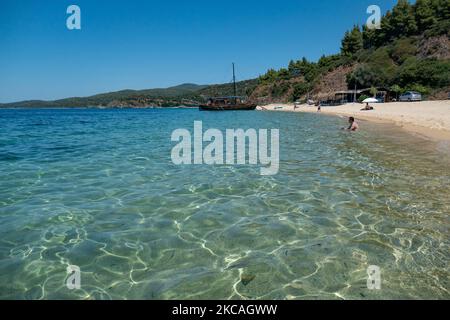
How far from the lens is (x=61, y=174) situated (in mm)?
10773

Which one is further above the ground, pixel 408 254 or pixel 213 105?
pixel 213 105

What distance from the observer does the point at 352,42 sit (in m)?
105

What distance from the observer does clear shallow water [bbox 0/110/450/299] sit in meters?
4.20

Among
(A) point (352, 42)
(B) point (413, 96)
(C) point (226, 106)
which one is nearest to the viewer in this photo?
(B) point (413, 96)

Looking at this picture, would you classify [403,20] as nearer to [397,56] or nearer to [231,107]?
[397,56]

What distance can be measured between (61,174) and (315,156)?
9.79 meters

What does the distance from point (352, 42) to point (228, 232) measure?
11486 cm

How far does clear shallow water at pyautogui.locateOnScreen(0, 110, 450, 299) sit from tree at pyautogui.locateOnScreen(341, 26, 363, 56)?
106711 millimetres

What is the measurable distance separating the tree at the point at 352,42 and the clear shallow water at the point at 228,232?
106711 millimetres

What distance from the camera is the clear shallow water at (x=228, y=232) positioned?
4195 millimetres

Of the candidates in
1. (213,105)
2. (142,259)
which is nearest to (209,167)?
(142,259)

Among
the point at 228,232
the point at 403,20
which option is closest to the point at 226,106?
the point at 403,20

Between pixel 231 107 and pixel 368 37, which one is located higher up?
pixel 368 37
